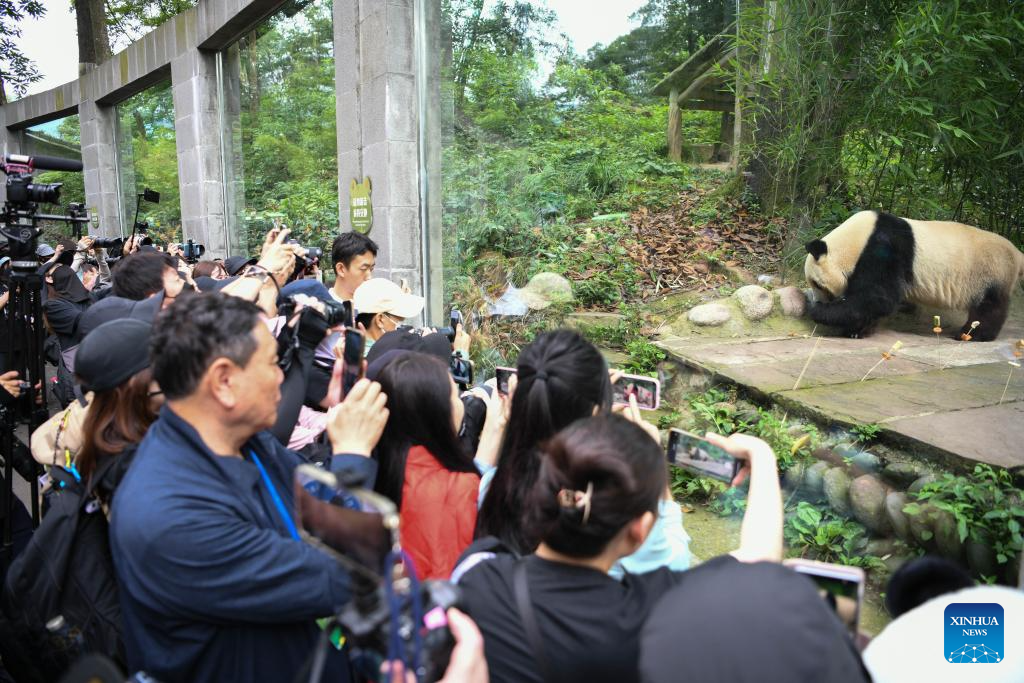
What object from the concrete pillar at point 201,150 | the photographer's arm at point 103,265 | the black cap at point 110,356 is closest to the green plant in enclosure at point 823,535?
the black cap at point 110,356

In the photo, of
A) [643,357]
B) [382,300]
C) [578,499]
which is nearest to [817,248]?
[643,357]

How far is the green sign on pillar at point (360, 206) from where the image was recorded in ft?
18.5

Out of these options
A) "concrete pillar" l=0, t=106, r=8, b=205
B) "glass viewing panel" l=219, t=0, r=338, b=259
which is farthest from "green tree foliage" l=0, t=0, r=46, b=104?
"glass viewing panel" l=219, t=0, r=338, b=259

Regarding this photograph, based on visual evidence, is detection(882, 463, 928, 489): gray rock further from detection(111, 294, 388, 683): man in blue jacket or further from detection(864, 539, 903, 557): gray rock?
detection(111, 294, 388, 683): man in blue jacket

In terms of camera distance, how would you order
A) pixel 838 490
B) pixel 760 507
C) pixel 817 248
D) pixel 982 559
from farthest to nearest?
pixel 817 248
pixel 838 490
pixel 982 559
pixel 760 507

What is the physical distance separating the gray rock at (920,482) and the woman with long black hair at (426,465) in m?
1.85

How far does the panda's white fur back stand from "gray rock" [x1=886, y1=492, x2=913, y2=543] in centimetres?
99

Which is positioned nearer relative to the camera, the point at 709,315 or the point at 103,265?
the point at 709,315

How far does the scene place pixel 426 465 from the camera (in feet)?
6.03

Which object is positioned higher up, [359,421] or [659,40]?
[659,40]

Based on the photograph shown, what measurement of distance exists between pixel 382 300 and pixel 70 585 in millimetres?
1573

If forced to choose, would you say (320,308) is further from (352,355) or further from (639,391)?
(639,391)

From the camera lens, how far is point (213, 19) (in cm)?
751

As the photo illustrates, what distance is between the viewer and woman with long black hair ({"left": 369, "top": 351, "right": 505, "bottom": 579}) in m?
1.77
